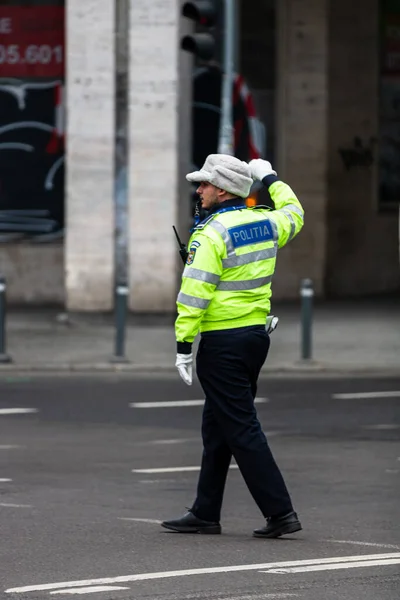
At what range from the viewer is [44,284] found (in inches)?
940

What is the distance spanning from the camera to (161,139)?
831 inches

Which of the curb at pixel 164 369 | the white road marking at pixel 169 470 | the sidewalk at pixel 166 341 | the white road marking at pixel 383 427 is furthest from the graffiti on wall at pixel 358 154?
the white road marking at pixel 169 470

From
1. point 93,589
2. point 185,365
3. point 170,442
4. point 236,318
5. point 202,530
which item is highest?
point 236,318

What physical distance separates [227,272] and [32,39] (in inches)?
626

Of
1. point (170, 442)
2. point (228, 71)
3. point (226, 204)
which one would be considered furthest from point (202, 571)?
point (228, 71)

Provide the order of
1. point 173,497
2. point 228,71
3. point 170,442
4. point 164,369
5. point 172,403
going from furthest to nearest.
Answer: point 228,71 < point 164,369 < point 172,403 < point 170,442 < point 173,497

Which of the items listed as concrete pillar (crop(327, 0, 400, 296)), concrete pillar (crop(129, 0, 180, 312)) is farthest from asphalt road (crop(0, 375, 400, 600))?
concrete pillar (crop(327, 0, 400, 296))

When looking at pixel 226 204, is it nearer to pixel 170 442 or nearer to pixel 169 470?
pixel 169 470

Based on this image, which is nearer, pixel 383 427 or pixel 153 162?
pixel 383 427

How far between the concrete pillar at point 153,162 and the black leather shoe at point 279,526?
13033 mm

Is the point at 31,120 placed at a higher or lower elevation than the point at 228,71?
lower

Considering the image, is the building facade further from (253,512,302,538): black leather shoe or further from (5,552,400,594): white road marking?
(5,552,400,594): white road marking

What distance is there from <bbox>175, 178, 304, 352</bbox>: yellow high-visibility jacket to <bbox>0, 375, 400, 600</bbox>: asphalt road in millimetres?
1060

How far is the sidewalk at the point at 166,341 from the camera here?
1717 centimetres
